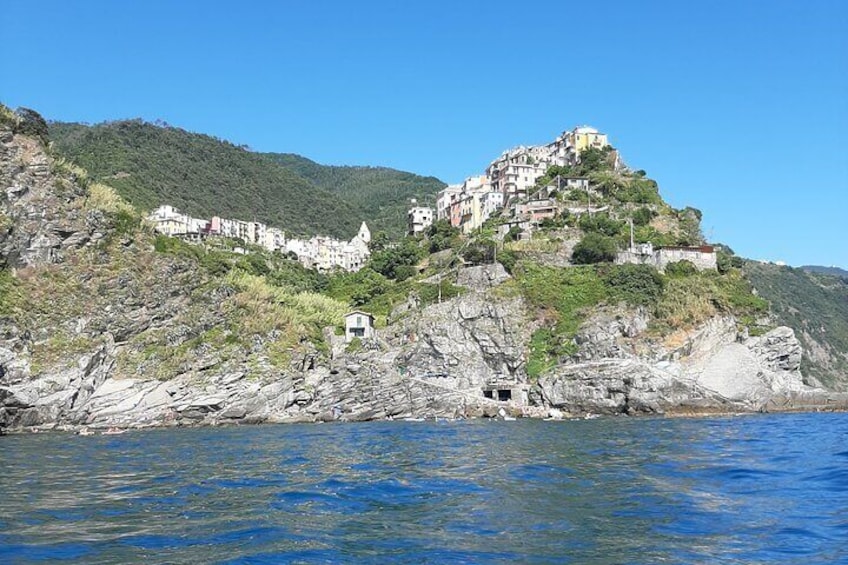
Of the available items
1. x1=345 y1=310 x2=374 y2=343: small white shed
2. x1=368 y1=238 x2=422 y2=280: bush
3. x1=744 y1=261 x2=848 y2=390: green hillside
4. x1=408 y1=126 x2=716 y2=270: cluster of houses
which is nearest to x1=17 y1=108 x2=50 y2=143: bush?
x1=345 y1=310 x2=374 y2=343: small white shed

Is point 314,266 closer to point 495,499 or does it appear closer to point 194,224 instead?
point 194,224

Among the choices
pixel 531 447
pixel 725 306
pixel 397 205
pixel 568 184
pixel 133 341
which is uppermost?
pixel 397 205

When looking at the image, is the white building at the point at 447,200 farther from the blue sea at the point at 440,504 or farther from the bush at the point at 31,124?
the blue sea at the point at 440,504

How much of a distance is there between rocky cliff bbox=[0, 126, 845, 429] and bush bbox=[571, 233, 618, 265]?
1065cm

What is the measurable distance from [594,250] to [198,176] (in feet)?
356

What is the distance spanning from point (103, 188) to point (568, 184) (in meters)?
57.3

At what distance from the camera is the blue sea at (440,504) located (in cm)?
1111

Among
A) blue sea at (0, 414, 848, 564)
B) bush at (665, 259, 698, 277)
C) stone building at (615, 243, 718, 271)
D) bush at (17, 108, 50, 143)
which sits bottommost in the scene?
blue sea at (0, 414, 848, 564)

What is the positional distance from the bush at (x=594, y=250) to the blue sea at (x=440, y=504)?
4517 cm

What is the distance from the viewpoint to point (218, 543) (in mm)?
11750

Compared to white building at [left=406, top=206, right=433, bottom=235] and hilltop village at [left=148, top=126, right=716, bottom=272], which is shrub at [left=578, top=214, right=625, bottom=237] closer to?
hilltop village at [left=148, top=126, right=716, bottom=272]

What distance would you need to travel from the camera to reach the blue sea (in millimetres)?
11109

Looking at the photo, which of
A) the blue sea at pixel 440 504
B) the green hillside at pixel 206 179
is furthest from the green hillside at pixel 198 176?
the blue sea at pixel 440 504

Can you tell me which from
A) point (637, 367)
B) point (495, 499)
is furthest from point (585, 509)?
point (637, 367)
